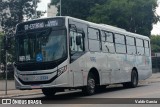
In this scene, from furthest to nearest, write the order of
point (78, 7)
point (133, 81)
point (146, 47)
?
point (78, 7) < point (146, 47) < point (133, 81)

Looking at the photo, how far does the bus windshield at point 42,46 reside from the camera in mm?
15328

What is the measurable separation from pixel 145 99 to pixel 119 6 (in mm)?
21411

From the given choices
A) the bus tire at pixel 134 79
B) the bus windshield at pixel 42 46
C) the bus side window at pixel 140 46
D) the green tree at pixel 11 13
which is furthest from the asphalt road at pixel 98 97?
the green tree at pixel 11 13

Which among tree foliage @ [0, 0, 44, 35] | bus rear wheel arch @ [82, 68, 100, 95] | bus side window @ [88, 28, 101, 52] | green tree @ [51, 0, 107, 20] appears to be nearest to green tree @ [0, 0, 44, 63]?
tree foliage @ [0, 0, 44, 35]

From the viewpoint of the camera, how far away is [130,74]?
74.2 feet

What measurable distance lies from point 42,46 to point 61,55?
96cm

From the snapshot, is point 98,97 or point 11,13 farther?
point 11,13

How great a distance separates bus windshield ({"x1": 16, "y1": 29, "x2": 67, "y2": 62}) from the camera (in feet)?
50.3

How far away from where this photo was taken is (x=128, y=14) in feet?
115

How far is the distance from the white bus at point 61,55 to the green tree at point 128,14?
52.6 ft

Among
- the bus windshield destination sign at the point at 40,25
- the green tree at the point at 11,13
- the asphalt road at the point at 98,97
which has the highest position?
the green tree at the point at 11,13

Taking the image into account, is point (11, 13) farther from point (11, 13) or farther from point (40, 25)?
point (40, 25)

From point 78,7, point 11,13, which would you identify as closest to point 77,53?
point 11,13

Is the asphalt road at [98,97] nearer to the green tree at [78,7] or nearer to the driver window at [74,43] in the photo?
the driver window at [74,43]
